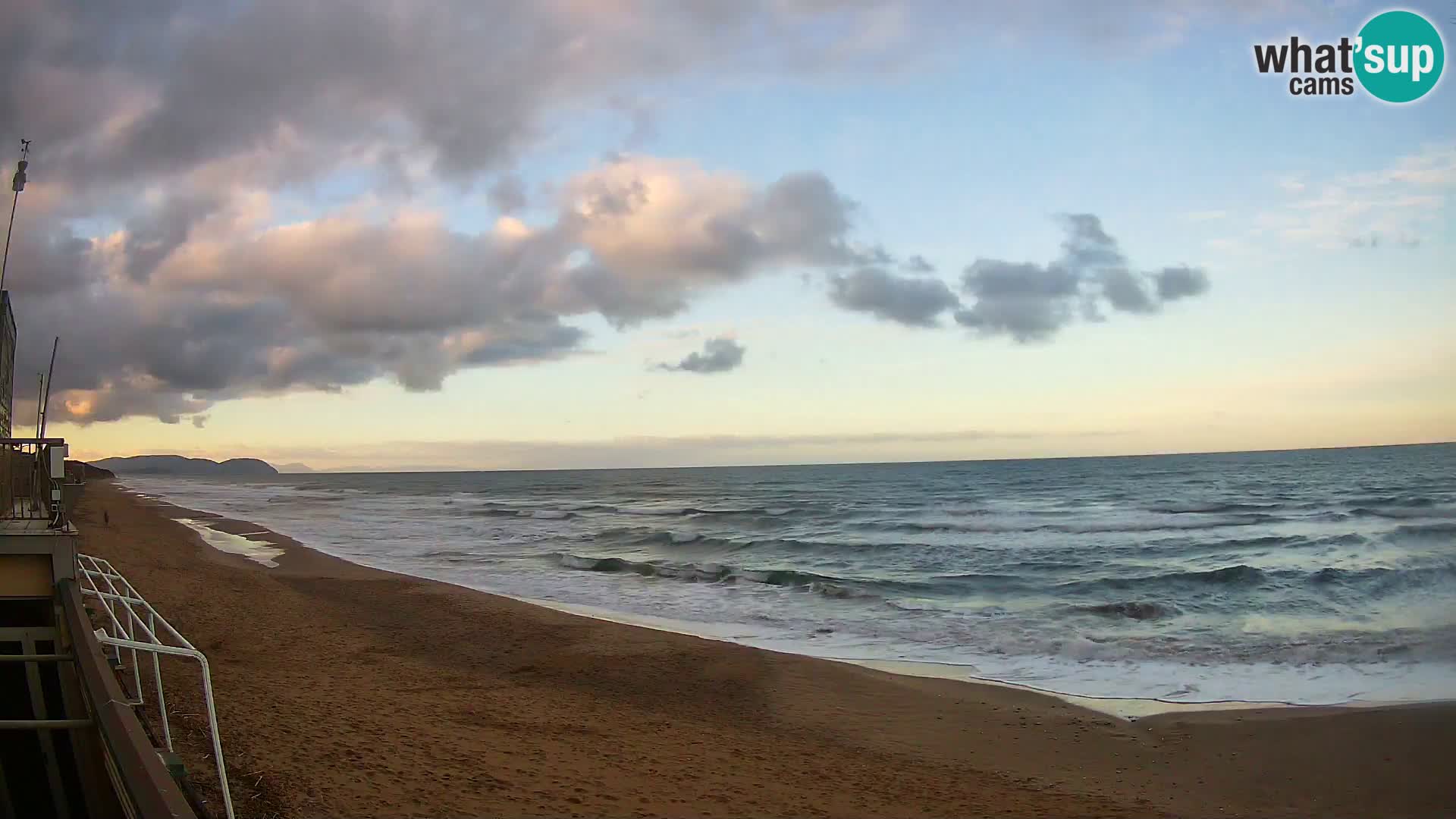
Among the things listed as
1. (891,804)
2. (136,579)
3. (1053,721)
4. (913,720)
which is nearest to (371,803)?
(891,804)

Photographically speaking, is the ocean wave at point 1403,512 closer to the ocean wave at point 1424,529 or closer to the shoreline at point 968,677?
the ocean wave at point 1424,529

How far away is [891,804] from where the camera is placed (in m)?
7.20

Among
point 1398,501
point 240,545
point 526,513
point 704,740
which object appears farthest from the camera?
point 526,513

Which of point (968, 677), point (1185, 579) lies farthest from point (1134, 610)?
point (968, 677)

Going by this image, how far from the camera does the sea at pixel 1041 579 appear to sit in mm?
13078

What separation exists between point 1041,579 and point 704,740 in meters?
15.0

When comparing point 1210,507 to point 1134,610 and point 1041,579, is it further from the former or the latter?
point 1134,610

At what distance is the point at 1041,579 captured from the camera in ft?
70.5

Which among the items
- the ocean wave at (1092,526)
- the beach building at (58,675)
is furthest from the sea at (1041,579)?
the beach building at (58,675)

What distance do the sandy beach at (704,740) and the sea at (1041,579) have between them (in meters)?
1.84

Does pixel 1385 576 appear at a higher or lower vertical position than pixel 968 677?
lower

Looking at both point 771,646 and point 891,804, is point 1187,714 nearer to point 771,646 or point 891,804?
point 891,804

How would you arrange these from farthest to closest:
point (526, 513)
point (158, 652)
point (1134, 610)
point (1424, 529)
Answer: point (526, 513) < point (1424, 529) < point (1134, 610) < point (158, 652)

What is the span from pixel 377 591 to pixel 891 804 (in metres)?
15.2
